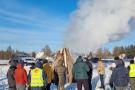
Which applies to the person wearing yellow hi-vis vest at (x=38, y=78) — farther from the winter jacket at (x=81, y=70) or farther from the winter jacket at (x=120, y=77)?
the winter jacket at (x=81, y=70)

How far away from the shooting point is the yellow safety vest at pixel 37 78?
12.4 metres

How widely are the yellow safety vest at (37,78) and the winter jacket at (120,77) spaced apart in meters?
2.59

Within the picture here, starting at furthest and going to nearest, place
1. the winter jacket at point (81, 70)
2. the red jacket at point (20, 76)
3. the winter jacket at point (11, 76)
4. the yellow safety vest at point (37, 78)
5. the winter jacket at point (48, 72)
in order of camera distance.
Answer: the winter jacket at point (81, 70) → the winter jacket at point (48, 72) → the winter jacket at point (11, 76) → the red jacket at point (20, 76) → the yellow safety vest at point (37, 78)

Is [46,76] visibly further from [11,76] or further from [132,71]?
[132,71]

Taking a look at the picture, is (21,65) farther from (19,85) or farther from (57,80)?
(57,80)

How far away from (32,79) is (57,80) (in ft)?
12.8

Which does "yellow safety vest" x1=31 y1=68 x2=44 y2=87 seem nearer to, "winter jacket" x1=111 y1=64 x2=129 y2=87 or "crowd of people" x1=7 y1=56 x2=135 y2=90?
"crowd of people" x1=7 y1=56 x2=135 y2=90

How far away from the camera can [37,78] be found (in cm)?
1246

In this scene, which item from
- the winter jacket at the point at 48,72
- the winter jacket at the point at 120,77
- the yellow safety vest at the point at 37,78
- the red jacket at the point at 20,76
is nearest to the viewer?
the yellow safety vest at the point at 37,78

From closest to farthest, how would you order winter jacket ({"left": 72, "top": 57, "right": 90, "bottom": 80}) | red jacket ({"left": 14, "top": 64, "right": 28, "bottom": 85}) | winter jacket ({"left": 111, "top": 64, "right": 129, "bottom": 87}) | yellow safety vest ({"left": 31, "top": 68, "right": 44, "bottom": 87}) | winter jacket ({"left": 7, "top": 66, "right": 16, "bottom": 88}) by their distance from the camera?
yellow safety vest ({"left": 31, "top": 68, "right": 44, "bottom": 87}) < winter jacket ({"left": 111, "top": 64, "right": 129, "bottom": 87}) < red jacket ({"left": 14, "top": 64, "right": 28, "bottom": 85}) < winter jacket ({"left": 7, "top": 66, "right": 16, "bottom": 88}) < winter jacket ({"left": 72, "top": 57, "right": 90, "bottom": 80})

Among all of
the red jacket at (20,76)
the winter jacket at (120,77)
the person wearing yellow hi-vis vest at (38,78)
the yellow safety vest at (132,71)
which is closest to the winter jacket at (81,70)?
the yellow safety vest at (132,71)

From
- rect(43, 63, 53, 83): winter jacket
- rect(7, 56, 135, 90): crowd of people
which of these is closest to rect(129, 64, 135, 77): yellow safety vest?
rect(7, 56, 135, 90): crowd of people

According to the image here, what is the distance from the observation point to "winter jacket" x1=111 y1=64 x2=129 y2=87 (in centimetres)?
1299

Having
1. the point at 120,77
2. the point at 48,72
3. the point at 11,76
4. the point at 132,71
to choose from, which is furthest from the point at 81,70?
the point at 11,76
